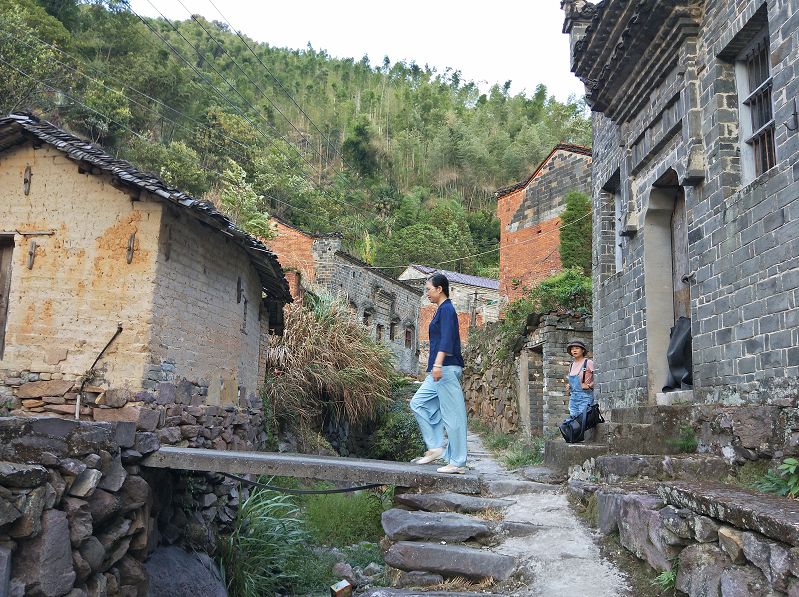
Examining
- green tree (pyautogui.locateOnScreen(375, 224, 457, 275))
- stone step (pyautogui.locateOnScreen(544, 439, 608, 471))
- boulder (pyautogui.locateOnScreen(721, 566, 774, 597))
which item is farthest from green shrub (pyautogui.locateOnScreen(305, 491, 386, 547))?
green tree (pyautogui.locateOnScreen(375, 224, 457, 275))

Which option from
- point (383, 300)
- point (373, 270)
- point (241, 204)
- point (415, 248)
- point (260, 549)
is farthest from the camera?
point (415, 248)

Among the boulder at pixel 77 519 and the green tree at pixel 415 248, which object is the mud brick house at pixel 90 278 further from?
the green tree at pixel 415 248

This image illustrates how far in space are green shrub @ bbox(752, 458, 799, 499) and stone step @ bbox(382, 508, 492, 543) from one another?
6.47 ft

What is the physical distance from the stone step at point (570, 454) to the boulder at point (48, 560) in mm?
4376

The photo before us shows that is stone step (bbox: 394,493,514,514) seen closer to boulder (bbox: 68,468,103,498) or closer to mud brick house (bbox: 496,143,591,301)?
boulder (bbox: 68,468,103,498)

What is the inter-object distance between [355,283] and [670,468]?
20.1 metres

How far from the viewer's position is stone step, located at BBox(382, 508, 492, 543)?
468 cm

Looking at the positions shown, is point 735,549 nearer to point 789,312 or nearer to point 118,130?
point 789,312

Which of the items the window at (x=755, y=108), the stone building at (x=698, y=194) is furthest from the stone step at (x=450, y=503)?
the window at (x=755, y=108)

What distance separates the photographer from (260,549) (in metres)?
9.31

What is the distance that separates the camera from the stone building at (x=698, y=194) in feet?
17.5

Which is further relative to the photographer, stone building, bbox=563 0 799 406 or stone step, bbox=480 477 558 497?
stone step, bbox=480 477 558 497

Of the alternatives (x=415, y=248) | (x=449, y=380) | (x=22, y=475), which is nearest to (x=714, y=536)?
(x=449, y=380)

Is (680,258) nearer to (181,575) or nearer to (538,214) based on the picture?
(181,575)
